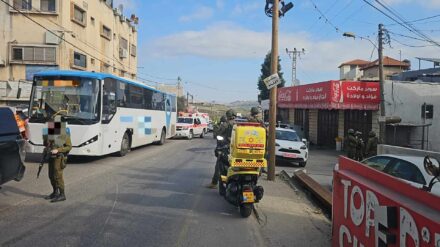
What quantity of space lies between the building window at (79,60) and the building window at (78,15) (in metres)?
2.45

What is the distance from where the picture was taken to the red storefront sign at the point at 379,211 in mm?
3377

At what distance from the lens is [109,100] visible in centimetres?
1617

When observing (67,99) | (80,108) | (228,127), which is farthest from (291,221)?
(67,99)

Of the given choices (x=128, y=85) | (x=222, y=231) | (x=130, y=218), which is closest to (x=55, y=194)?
(x=130, y=218)

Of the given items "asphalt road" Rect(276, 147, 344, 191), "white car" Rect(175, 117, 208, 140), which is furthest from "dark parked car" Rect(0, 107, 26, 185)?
"white car" Rect(175, 117, 208, 140)

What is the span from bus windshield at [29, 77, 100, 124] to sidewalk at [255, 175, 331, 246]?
22.5ft

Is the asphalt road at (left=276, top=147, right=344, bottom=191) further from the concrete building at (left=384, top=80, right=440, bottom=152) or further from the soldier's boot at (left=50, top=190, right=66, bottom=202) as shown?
the soldier's boot at (left=50, top=190, right=66, bottom=202)

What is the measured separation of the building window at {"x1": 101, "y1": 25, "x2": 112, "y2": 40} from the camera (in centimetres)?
4171

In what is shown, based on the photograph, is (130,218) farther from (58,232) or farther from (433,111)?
(433,111)

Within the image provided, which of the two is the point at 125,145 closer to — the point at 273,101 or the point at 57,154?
the point at 273,101

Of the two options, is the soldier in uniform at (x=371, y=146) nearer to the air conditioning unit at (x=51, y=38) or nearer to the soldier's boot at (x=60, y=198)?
the soldier's boot at (x=60, y=198)

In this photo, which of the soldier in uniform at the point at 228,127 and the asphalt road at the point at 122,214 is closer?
the asphalt road at the point at 122,214

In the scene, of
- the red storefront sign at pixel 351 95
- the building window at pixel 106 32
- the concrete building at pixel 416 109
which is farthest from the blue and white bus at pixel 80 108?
the building window at pixel 106 32

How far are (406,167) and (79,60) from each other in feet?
106
